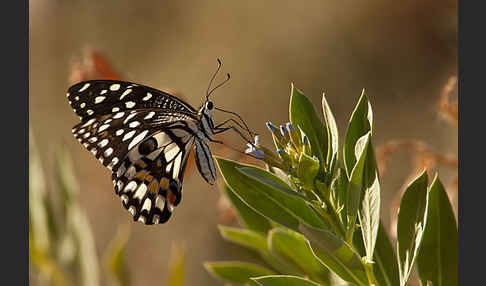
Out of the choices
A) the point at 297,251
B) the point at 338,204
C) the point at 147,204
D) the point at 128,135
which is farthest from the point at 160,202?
the point at 338,204

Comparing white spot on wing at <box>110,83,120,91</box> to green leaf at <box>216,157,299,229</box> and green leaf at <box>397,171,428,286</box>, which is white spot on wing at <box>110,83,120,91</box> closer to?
green leaf at <box>216,157,299,229</box>

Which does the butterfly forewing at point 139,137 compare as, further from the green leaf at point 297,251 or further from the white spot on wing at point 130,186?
the green leaf at point 297,251

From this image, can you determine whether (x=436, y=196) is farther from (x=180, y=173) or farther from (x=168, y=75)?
(x=168, y=75)

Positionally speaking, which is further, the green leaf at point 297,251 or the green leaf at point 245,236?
the green leaf at point 245,236

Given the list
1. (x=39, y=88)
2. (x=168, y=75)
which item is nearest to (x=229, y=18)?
(x=168, y=75)

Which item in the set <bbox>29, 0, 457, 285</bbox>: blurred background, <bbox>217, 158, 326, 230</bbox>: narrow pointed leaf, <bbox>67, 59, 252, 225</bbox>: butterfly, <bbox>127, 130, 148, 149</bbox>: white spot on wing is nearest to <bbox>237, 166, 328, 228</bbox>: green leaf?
<bbox>217, 158, 326, 230</bbox>: narrow pointed leaf

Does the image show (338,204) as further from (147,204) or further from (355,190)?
(147,204)

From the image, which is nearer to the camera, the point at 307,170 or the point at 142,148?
the point at 307,170

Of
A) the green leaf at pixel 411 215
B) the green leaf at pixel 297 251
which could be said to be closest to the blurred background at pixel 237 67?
the green leaf at pixel 297 251
